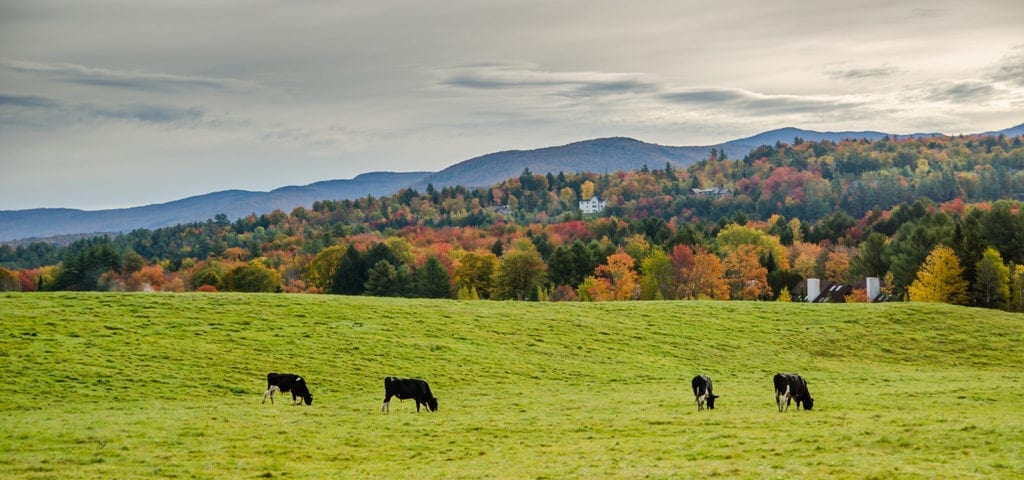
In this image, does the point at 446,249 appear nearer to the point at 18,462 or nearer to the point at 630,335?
the point at 630,335

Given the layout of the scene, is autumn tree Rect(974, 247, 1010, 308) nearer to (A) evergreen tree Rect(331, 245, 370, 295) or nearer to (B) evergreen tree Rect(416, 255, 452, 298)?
(B) evergreen tree Rect(416, 255, 452, 298)

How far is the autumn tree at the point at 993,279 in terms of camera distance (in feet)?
265

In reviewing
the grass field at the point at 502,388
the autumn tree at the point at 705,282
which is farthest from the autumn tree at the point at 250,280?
the grass field at the point at 502,388

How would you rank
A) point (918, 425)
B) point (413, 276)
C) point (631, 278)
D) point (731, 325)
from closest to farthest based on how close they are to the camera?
point (918, 425), point (731, 325), point (631, 278), point (413, 276)

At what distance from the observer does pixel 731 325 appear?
56281 millimetres

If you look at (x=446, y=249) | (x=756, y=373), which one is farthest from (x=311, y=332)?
(x=446, y=249)

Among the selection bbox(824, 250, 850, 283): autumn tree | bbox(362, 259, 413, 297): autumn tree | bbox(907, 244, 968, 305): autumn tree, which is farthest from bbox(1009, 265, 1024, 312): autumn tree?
bbox(362, 259, 413, 297): autumn tree

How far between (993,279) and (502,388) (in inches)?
2349

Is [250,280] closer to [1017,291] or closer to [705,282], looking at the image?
[705,282]

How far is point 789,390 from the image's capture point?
30.8 m

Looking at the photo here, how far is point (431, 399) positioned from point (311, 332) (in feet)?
56.8

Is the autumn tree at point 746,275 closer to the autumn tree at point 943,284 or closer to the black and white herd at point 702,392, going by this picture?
the autumn tree at point 943,284

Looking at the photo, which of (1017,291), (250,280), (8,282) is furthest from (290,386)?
(8,282)

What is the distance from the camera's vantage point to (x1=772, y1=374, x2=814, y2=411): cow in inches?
1211
